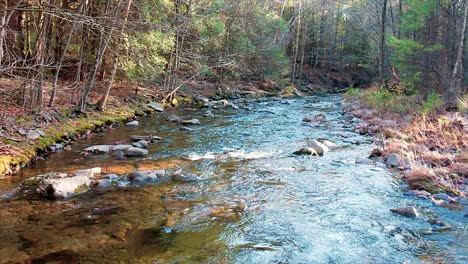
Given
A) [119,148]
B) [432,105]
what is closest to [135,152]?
[119,148]

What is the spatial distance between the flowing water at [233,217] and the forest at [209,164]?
3cm

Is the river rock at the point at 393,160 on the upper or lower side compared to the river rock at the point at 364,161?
upper

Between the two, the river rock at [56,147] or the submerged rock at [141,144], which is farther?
the submerged rock at [141,144]

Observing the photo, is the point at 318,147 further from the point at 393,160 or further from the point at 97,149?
the point at 97,149

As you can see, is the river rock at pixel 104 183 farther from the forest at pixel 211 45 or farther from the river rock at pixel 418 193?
the river rock at pixel 418 193

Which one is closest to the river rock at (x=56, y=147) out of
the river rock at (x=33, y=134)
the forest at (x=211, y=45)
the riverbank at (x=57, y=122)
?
the riverbank at (x=57, y=122)

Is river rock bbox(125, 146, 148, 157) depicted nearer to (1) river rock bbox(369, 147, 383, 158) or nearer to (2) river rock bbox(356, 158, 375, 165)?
(2) river rock bbox(356, 158, 375, 165)

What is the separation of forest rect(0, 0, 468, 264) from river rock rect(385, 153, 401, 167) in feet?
0.12

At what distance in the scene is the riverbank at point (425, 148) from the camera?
7.67 meters

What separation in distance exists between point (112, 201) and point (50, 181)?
1216 millimetres

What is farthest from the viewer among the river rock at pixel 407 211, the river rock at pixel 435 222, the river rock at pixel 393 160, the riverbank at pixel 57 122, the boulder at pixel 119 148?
the boulder at pixel 119 148

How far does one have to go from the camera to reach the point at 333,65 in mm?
42656

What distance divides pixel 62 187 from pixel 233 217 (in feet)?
10.1

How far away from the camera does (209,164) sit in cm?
927
